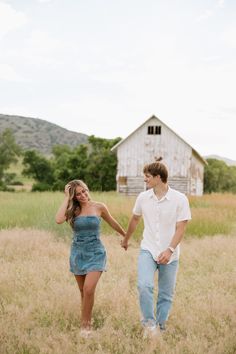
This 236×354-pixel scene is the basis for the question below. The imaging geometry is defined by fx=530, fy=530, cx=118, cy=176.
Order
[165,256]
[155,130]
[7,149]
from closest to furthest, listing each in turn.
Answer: [165,256]
[155,130]
[7,149]

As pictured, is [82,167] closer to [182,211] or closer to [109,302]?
[109,302]

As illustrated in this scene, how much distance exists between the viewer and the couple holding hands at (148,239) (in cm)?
532

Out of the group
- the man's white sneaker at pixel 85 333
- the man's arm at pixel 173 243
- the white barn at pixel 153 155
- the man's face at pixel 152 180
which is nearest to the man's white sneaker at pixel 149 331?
the man's white sneaker at pixel 85 333

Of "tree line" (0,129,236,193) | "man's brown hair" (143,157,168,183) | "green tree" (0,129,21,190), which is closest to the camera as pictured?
"man's brown hair" (143,157,168,183)

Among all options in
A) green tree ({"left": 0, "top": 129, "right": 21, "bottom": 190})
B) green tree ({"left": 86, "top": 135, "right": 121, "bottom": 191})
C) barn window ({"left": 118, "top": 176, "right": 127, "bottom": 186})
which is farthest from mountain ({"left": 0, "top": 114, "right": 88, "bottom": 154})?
barn window ({"left": 118, "top": 176, "right": 127, "bottom": 186})

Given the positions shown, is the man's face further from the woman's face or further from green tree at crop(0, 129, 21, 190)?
green tree at crop(0, 129, 21, 190)

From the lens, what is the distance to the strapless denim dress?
5.44 metres

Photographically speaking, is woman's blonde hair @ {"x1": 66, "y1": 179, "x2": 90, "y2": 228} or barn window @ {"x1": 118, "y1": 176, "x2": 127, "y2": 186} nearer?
woman's blonde hair @ {"x1": 66, "y1": 179, "x2": 90, "y2": 228}

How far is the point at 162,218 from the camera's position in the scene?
211 inches

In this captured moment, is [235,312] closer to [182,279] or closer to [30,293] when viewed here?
[182,279]

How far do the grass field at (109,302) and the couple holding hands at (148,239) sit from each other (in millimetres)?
305

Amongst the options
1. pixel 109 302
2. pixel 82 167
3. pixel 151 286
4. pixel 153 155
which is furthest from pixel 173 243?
pixel 82 167

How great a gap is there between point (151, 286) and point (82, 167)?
44498 millimetres

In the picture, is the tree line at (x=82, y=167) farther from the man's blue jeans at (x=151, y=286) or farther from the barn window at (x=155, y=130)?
the man's blue jeans at (x=151, y=286)
